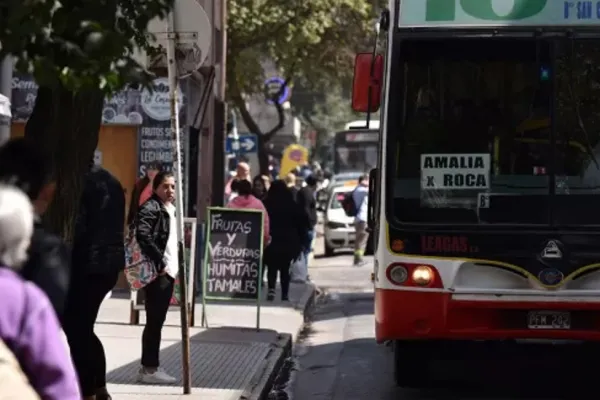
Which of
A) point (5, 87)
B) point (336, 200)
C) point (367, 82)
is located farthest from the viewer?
point (336, 200)

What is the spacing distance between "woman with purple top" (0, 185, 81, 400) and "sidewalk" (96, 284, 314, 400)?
598 cm

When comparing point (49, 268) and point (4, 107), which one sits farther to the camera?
point (4, 107)

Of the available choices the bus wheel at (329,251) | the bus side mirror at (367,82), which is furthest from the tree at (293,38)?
the bus side mirror at (367,82)

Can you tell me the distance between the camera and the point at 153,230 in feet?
35.2

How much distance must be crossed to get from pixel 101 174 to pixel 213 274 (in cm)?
668

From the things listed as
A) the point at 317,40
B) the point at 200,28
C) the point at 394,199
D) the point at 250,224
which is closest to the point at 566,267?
the point at 394,199

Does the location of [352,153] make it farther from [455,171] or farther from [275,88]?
[455,171]

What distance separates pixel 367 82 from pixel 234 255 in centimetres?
541

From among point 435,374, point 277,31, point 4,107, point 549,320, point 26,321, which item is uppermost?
point 277,31

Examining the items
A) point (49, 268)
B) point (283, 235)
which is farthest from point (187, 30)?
point (283, 235)

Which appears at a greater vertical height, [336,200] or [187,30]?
[187,30]

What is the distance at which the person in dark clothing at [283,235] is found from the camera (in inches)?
757

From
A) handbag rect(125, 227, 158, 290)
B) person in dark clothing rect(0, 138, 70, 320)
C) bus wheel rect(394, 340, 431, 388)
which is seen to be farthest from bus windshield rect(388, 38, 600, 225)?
person in dark clothing rect(0, 138, 70, 320)

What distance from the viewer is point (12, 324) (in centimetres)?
415
